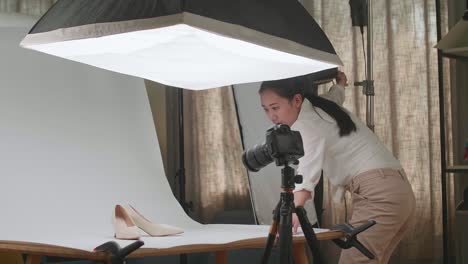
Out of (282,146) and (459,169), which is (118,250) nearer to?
(282,146)

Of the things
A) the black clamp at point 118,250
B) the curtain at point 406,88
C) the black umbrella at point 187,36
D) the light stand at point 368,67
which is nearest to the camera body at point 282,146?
the black umbrella at point 187,36

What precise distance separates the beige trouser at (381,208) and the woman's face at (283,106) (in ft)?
0.83

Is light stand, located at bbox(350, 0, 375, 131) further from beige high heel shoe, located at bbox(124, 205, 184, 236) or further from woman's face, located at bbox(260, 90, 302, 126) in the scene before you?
beige high heel shoe, located at bbox(124, 205, 184, 236)

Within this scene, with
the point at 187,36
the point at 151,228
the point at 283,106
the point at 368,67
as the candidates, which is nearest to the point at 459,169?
the point at 368,67

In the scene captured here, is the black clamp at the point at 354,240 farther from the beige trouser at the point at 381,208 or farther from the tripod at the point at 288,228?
the beige trouser at the point at 381,208

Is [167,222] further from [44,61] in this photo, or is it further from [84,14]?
[84,14]

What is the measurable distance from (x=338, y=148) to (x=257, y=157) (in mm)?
592

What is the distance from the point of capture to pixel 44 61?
7.70ft

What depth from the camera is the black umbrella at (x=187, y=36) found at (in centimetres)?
101

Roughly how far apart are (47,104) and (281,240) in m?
1.28

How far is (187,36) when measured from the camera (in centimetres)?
115

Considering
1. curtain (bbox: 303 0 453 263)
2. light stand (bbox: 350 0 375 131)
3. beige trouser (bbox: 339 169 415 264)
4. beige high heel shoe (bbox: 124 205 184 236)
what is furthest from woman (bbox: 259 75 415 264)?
curtain (bbox: 303 0 453 263)

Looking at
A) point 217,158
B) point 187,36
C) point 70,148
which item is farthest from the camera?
point 217,158

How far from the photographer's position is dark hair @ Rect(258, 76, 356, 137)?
6.28 feet
